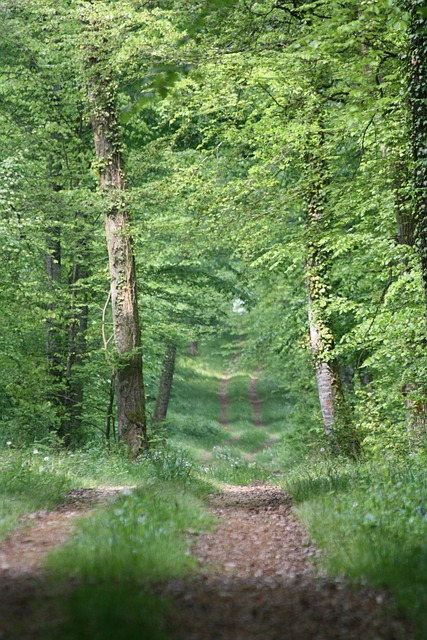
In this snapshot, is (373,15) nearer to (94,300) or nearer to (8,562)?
(8,562)

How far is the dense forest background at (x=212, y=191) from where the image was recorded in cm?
853

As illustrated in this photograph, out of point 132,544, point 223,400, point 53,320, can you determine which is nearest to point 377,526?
point 132,544

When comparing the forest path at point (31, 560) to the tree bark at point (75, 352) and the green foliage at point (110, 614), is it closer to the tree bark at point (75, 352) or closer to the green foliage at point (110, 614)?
the green foliage at point (110, 614)

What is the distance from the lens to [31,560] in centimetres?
466

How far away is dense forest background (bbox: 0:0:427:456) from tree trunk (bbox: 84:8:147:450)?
40 mm

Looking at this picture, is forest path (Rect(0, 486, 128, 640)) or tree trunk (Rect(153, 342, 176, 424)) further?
tree trunk (Rect(153, 342, 176, 424))

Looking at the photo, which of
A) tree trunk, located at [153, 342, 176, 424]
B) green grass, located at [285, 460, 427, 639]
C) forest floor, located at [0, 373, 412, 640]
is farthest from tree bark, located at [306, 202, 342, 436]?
tree trunk, located at [153, 342, 176, 424]

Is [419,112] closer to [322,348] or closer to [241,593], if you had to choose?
[241,593]

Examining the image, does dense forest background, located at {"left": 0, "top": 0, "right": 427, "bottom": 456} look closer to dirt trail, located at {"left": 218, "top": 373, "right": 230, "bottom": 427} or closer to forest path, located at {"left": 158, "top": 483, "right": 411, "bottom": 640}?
forest path, located at {"left": 158, "top": 483, "right": 411, "bottom": 640}

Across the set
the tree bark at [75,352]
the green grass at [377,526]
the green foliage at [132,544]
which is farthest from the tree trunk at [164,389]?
the green foliage at [132,544]

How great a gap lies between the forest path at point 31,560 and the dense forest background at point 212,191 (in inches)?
159

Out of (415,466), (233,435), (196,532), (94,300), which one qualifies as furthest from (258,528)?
(233,435)

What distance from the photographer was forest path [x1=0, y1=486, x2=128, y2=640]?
3.32m

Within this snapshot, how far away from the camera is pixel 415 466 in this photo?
796cm
